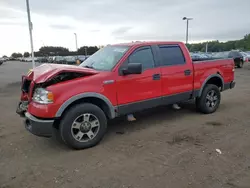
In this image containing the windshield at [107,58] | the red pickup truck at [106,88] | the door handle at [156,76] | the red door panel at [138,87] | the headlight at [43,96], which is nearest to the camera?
the headlight at [43,96]

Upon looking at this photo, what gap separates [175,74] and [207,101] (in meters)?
1.40

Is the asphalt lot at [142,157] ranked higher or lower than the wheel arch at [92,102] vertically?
lower

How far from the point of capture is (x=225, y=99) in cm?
819

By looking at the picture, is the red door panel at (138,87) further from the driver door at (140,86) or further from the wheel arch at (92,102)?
the wheel arch at (92,102)

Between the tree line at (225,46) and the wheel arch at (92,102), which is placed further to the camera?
the tree line at (225,46)

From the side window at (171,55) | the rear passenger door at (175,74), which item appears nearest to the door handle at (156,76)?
the rear passenger door at (175,74)

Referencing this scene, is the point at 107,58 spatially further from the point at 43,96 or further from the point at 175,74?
the point at 43,96

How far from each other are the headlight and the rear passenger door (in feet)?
7.97

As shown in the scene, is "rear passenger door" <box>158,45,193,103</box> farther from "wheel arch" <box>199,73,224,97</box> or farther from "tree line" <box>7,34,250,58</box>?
"tree line" <box>7,34,250,58</box>

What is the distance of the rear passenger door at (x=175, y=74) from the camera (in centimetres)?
542

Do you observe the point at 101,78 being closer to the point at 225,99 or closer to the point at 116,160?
the point at 116,160

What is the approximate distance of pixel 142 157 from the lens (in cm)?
397

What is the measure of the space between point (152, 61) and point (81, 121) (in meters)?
1.99

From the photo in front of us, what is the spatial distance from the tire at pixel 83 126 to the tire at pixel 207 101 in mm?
2847
